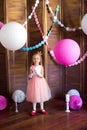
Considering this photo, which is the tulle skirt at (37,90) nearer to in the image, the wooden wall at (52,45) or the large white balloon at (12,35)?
the large white balloon at (12,35)

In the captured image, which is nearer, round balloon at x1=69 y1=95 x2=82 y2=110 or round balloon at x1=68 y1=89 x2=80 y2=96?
round balloon at x1=69 y1=95 x2=82 y2=110

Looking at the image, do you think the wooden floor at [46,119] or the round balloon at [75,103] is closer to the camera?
the wooden floor at [46,119]

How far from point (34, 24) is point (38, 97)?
1546 mm

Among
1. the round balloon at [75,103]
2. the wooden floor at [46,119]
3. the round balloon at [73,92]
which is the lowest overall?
the wooden floor at [46,119]

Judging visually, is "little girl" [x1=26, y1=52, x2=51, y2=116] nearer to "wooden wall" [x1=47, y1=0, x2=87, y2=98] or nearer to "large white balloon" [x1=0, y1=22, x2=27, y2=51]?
"large white balloon" [x1=0, y1=22, x2=27, y2=51]

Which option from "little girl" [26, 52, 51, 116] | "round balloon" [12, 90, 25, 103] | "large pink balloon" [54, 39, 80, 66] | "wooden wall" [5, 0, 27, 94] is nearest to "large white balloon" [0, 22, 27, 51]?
"little girl" [26, 52, 51, 116]

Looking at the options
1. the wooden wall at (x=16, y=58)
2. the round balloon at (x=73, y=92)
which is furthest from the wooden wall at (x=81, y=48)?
the wooden wall at (x=16, y=58)

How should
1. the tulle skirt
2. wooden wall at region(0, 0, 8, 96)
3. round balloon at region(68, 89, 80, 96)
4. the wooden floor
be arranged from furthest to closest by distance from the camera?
wooden wall at region(0, 0, 8, 96)
round balloon at region(68, 89, 80, 96)
the tulle skirt
the wooden floor

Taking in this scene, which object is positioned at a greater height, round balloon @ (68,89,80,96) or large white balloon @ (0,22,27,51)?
large white balloon @ (0,22,27,51)

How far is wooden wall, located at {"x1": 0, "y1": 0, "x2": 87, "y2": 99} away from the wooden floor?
23.9 inches

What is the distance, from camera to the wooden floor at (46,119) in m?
2.78

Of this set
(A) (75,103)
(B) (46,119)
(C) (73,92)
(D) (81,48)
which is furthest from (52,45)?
(B) (46,119)

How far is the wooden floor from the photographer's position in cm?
278

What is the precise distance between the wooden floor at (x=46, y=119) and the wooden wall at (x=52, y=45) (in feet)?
1.99
